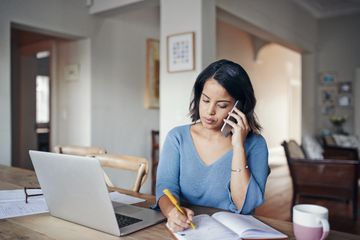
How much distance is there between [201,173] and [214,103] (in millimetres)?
262

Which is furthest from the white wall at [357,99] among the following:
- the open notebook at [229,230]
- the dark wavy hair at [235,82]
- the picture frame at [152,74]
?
the open notebook at [229,230]

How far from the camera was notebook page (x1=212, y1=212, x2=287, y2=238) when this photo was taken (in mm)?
833

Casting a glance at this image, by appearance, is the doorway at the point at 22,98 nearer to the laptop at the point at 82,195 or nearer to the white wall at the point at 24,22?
the white wall at the point at 24,22

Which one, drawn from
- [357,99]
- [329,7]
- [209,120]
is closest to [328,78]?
[357,99]

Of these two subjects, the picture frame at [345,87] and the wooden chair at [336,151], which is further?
the picture frame at [345,87]

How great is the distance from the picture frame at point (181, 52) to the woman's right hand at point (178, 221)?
2.06m

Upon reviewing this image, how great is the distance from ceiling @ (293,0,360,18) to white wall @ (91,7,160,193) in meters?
2.55

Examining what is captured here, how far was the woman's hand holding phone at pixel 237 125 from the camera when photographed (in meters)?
1.12

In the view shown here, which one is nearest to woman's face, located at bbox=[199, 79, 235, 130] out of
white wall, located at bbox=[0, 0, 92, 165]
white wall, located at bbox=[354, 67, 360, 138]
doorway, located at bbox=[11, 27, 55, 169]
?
white wall, located at bbox=[0, 0, 92, 165]

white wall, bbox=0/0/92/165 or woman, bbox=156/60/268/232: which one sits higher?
white wall, bbox=0/0/92/165

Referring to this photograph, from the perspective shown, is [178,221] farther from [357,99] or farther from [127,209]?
[357,99]

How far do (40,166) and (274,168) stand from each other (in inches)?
217

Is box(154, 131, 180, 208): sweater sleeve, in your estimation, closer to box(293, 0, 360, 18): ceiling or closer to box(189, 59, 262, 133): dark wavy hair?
box(189, 59, 262, 133): dark wavy hair

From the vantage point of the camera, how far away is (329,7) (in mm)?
5453
